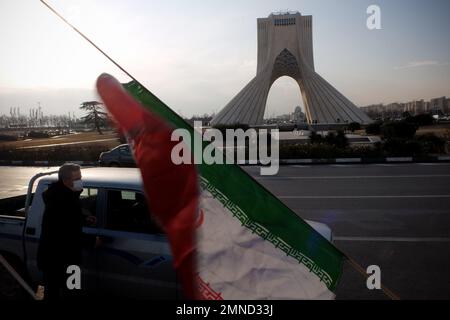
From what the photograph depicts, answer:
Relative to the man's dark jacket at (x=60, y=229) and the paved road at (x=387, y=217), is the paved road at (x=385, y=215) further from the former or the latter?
the man's dark jacket at (x=60, y=229)

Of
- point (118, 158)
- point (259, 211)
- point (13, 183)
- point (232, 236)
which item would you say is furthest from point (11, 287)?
point (118, 158)

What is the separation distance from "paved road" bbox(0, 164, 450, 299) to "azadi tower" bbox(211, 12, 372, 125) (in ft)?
114

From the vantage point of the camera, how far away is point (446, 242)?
18.1 ft

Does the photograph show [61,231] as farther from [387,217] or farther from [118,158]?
[118,158]

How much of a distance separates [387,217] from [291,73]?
5511 centimetres

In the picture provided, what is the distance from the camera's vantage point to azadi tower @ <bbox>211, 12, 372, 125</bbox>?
157 ft

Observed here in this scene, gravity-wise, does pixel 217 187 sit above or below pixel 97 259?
above

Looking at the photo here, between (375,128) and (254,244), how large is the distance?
105ft

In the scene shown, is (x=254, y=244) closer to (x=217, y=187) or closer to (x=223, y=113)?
(x=217, y=187)

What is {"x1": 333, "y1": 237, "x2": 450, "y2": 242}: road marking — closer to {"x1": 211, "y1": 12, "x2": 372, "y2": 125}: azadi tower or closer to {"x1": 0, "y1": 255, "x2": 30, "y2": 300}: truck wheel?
{"x1": 0, "y1": 255, "x2": 30, "y2": 300}: truck wheel

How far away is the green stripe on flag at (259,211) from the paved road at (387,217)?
6.09 ft

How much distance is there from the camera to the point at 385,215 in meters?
7.13

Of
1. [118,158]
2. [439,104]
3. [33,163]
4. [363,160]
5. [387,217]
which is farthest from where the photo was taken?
[439,104]
